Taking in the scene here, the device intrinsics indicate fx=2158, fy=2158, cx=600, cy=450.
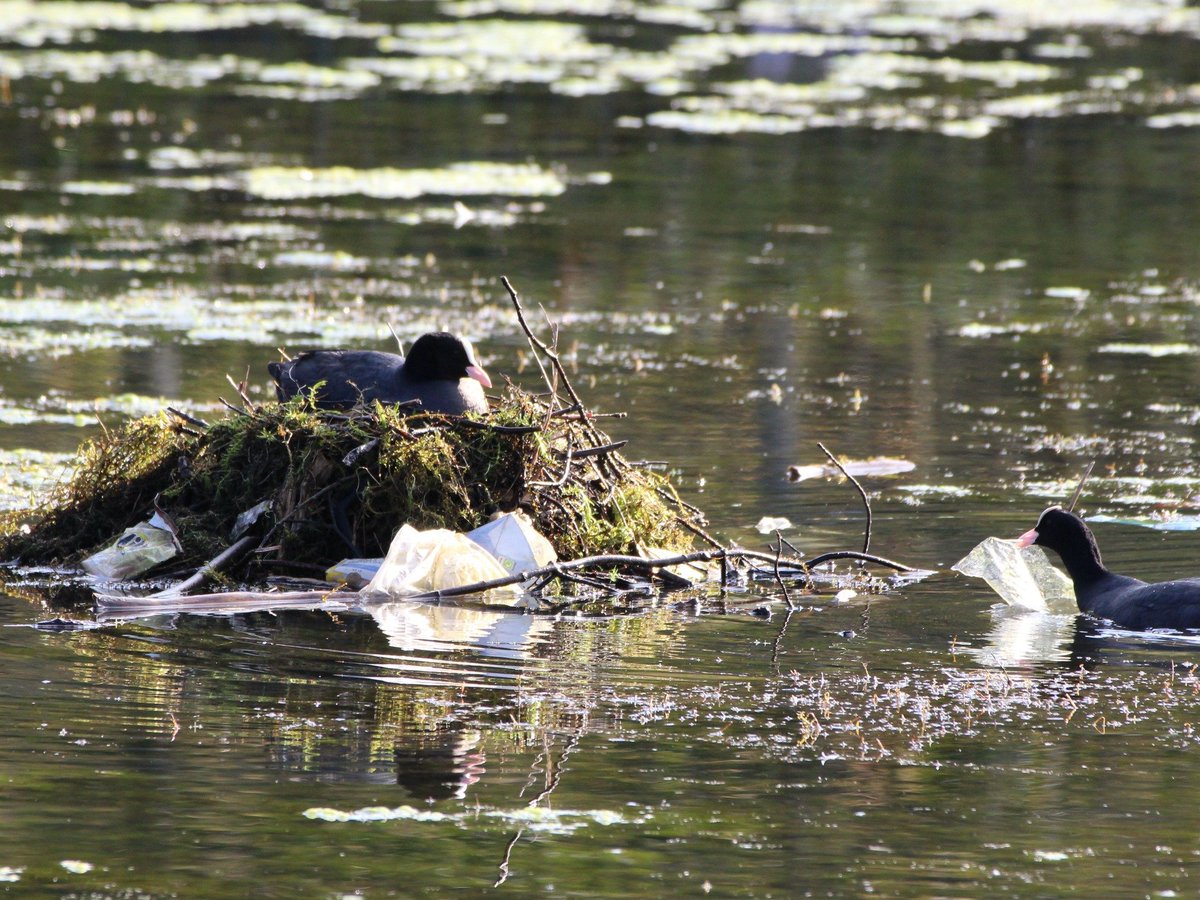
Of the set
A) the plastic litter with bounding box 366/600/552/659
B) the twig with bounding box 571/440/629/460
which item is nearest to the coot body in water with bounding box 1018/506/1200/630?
the twig with bounding box 571/440/629/460

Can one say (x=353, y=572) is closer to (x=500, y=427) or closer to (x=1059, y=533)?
(x=500, y=427)

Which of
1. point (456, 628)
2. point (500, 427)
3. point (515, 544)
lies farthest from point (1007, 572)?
point (456, 628)

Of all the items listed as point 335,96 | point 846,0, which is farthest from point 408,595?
point 846,0

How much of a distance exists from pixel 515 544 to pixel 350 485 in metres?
0.87

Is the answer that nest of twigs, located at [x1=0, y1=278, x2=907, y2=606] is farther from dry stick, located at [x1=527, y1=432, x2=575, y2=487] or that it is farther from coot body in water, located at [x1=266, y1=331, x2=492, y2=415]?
coot body in water, located at [x1=266, y1=331, x2=492, y2=415]

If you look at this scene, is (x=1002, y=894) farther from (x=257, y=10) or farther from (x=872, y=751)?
(x=257, y=10)

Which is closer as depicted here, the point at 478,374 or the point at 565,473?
the point at 565,473

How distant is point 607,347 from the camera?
1551 cm

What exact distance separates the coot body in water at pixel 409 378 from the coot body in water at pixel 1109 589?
8.88 ft

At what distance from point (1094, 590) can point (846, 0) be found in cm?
3416

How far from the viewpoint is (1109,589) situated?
938 centimetres

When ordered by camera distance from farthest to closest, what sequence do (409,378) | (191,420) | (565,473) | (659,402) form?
(659,402)
(409,378)
(191,420)
(565,473)

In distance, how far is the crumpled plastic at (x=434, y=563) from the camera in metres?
9.32

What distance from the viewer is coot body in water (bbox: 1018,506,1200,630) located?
8875 mm
